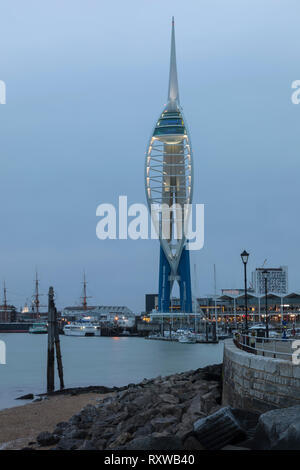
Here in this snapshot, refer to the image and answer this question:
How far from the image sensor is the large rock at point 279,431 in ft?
29.4

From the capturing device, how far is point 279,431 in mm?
9297

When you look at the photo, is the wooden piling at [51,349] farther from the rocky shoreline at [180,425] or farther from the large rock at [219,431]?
the large rock at [219,431]

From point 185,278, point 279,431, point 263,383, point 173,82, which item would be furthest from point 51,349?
point 173,82

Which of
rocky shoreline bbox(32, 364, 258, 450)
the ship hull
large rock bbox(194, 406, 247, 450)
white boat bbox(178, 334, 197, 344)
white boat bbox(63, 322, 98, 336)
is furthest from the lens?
the ship hull

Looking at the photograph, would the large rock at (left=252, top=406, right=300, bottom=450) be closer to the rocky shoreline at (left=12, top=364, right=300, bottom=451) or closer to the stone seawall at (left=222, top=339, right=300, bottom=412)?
the rocky shoreline at (left=12, top=364, right=300, bottom=451)

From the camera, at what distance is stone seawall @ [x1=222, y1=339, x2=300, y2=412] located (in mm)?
10898

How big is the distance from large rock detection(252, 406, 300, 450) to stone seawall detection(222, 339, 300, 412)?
3.93 ft

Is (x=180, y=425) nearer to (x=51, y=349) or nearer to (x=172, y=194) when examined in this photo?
(x=51, y=349)

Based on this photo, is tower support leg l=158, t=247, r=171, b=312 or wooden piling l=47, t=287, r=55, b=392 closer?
wooden piling l=47, t=287, r=55, b=392

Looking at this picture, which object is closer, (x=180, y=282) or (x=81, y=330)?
(x=180, y=282)

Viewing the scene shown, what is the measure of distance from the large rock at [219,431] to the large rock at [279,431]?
440 mm

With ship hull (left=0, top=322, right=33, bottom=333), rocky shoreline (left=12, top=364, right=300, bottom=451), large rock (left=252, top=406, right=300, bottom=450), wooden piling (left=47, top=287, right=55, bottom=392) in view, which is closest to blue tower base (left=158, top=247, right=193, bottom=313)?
ship hull (left=0, top=322, right=33, bottom=333)

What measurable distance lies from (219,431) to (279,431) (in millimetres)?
1312
